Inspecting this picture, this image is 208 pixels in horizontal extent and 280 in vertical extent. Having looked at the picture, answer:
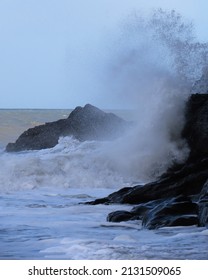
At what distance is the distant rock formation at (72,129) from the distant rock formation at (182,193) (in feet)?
27.2

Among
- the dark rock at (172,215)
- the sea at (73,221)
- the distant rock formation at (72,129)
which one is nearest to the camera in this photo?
the sea at (73,221)

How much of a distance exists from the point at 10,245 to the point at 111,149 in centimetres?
728

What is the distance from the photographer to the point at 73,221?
6.02 meters

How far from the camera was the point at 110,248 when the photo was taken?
445cm

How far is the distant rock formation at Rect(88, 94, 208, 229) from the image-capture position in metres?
5.52

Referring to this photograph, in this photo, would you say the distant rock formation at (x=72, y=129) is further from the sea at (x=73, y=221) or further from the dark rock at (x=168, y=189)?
the dark rock at (x=168, y=189)

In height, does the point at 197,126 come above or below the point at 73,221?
above

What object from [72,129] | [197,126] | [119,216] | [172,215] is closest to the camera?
[172,215]

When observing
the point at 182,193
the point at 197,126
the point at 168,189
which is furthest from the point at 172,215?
the point at 197,126

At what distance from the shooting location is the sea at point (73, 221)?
14.3 ft

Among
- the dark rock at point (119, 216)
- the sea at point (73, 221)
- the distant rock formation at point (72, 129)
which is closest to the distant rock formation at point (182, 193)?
the dark rock at point (119, 216)

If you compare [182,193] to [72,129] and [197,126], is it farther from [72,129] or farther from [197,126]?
[72,129]

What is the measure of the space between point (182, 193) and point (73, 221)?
6.20 ft
